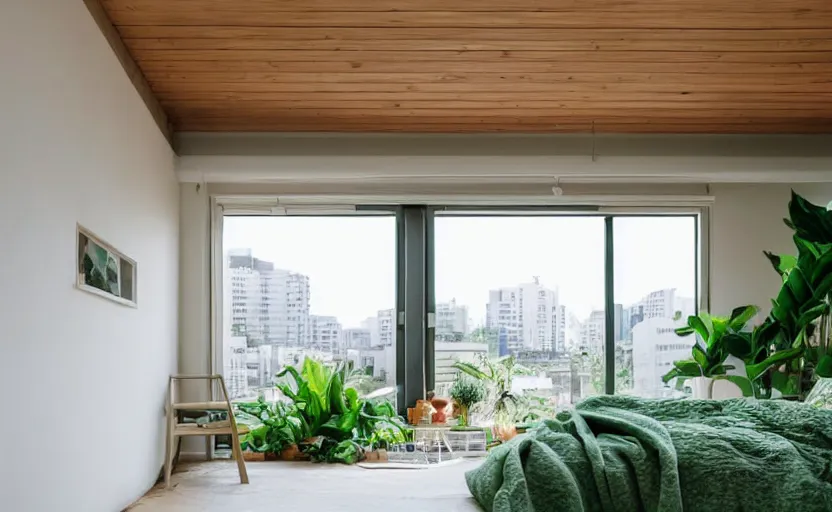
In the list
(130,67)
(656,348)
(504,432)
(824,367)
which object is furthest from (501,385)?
(130,67)

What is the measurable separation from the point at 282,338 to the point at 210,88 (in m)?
1.57

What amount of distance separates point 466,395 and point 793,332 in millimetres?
1800

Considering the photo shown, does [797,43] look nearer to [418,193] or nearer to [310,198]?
[418,193]

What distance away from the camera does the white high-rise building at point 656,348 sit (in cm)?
A: 559

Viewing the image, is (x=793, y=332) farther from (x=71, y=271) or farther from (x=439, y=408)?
(x=71, y=271)

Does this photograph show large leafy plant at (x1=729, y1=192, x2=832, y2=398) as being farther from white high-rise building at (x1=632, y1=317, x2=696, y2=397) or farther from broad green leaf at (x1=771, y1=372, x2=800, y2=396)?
white high-rise building at (x1=632, y1=317, x2=696, y2=397)

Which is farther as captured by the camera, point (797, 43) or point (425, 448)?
point (425, 448)

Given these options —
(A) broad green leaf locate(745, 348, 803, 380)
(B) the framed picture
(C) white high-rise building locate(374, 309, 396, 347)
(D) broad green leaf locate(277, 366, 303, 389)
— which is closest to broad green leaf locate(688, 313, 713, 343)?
(A) broad green leaf locate(745, 348, 803, 380)

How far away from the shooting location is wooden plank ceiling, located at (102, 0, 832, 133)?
3906mm

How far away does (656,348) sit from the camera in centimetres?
559

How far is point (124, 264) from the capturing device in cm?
414

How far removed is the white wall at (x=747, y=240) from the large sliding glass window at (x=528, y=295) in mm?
683

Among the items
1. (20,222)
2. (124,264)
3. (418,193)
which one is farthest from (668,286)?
(20,222)

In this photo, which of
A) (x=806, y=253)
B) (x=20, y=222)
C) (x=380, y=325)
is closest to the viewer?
(x=20, y=222)
